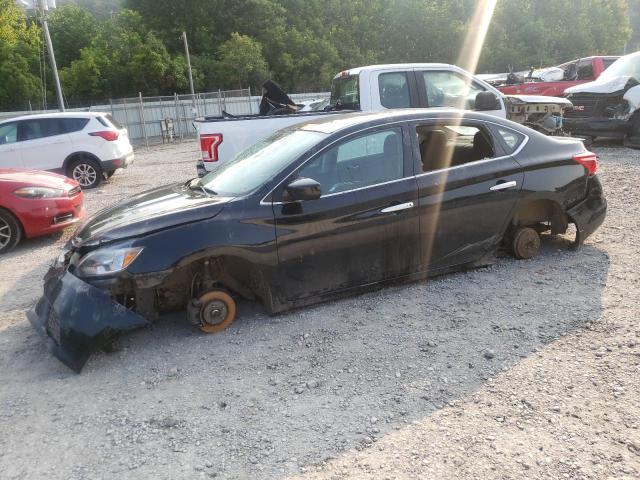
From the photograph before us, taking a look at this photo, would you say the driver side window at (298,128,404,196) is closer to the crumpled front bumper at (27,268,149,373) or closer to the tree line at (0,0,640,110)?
the crumpled front bumper at (27,268,149,373)

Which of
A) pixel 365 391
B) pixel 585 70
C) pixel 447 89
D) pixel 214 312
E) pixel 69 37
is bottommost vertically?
pixel 365 391

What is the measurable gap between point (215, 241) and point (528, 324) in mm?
2369

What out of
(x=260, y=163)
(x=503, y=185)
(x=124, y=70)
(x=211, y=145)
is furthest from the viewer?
(x=124, y=70)

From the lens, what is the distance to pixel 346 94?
333 inches

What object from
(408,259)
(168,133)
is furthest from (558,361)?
(168,133)

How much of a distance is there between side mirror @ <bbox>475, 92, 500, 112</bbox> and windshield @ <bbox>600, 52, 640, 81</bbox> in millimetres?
5730

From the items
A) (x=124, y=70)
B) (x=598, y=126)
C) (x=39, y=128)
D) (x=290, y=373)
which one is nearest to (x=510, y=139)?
(x=290, y=373)

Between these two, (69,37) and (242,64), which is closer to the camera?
(242,64)

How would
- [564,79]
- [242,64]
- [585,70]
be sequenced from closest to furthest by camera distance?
[585,70]
[564,79]
[242,64]

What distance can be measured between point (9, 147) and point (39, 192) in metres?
5.51

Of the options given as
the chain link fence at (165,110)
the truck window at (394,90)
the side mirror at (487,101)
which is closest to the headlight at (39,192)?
the truck window at (394,90)

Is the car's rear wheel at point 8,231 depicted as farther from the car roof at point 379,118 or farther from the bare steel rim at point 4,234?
the car roof at point 379,118

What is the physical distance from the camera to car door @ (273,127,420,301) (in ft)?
13.3

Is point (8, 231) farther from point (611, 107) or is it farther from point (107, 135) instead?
point (611, 107)
